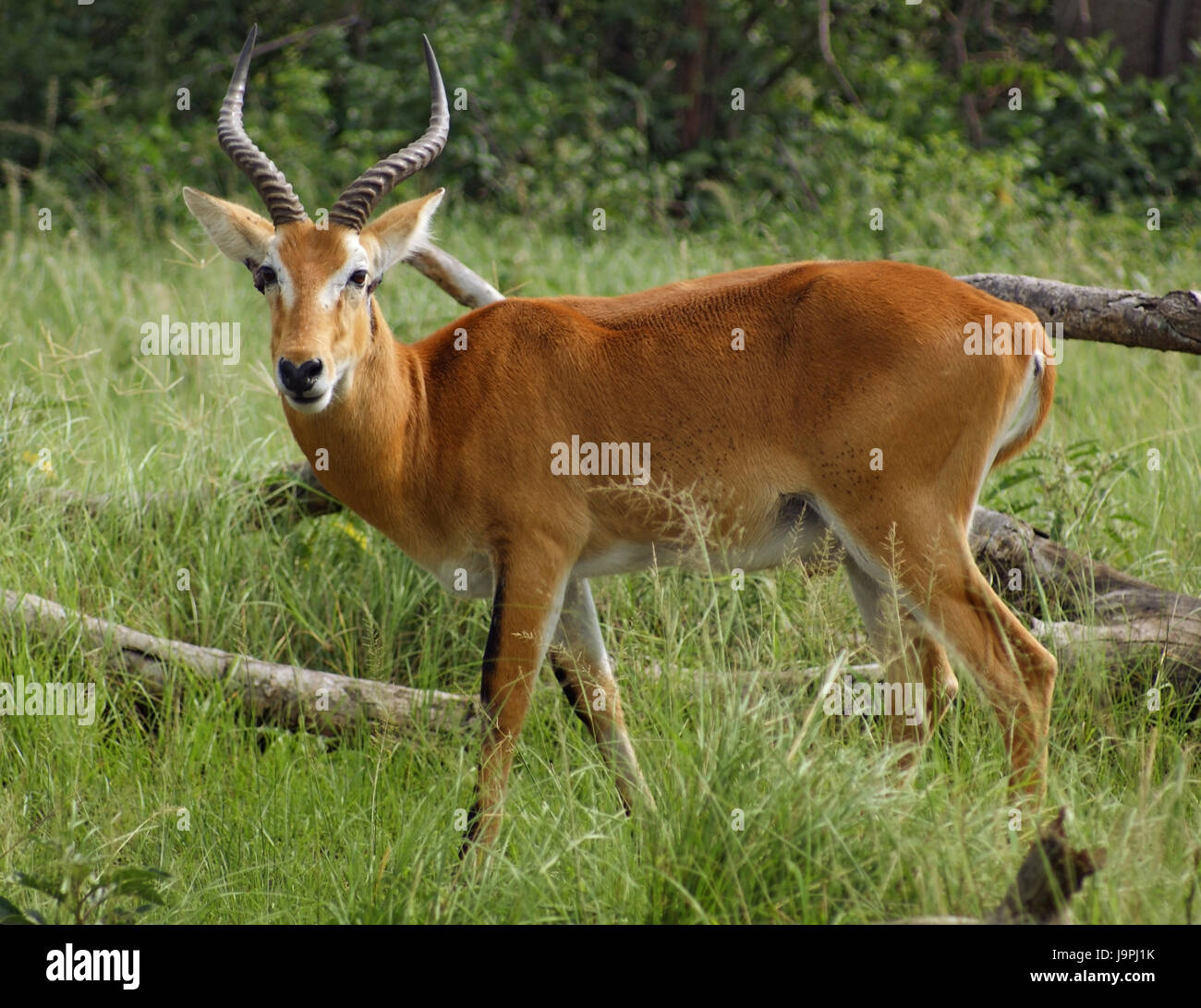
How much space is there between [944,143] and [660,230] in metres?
2.56

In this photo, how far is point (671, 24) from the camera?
14.9 meters

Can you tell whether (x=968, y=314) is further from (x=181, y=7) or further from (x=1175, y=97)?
(x=181, y=7)

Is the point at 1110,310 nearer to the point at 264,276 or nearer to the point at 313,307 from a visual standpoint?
the point at 313,307

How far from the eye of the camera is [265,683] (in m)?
4.65

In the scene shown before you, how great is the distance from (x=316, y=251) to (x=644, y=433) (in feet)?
3.68

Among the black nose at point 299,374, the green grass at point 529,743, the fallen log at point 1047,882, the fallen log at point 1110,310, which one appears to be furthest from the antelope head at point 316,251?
the fallen log at point 1047,882

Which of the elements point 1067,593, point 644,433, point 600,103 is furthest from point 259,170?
point 600,103

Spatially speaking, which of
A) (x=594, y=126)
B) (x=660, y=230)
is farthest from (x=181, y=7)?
(x=660, y=230)

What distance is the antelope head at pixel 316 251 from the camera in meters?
3.84

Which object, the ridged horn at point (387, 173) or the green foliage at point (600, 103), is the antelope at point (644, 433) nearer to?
the ridged horn at point (387, 173)

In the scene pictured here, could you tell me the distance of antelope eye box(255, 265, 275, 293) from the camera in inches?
156

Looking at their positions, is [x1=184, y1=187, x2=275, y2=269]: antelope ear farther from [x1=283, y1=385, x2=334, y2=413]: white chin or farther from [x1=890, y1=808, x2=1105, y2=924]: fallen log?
[x1=890, y1=808, x2=1105, y2=924]: fallen log

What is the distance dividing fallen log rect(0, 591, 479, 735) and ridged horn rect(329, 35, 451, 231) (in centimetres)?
155

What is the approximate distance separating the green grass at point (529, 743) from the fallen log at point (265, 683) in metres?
0.08
